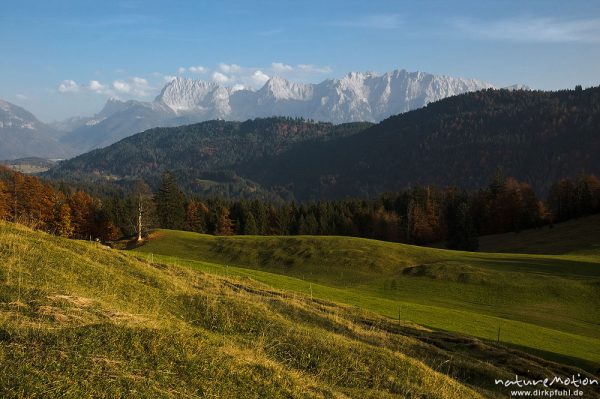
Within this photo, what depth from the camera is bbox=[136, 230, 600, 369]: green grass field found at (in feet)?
127

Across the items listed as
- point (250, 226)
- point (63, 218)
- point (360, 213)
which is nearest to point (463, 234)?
point (360, 213)

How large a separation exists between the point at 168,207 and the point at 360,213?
55.7 metres

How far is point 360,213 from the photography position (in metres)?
135

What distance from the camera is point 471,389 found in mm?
19141

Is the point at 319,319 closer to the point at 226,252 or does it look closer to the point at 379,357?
the point at 379,357

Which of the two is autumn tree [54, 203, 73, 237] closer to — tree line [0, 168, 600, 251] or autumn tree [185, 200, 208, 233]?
tree line [0, 168, 600, 251]

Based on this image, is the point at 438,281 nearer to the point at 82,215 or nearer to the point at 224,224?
the point at 224,224

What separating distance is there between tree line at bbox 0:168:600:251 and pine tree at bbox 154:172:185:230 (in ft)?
0.87

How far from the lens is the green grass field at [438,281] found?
3869 cm

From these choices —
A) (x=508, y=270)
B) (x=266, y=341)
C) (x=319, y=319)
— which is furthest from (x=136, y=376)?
(x=508, y=270)

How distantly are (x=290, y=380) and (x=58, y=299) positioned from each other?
847 cm

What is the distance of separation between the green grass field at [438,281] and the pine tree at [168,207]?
120ft

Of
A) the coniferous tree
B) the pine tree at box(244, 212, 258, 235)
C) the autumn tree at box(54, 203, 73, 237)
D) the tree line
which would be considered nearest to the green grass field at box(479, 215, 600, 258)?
the coniferous tree

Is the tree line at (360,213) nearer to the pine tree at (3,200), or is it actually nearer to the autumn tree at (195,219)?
the autumn tree at (195,219)
